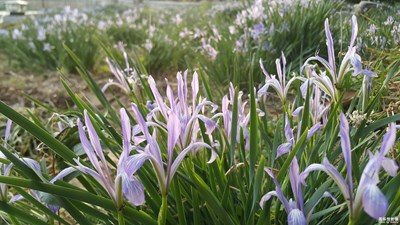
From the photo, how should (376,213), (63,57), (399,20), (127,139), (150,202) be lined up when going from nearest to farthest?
(376,213)
(127,139)
(150,202)
(399,20)
(63,57)

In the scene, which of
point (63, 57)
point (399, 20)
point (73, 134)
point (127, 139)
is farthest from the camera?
point (63, 57)

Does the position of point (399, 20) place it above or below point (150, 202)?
above

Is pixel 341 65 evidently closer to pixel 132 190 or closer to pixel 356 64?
pixel 356 64

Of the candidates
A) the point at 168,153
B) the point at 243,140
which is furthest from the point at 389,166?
the point at 243,140

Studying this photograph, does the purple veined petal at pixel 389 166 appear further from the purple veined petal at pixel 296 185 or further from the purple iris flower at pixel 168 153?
the purple iris flower at pixel 168 153

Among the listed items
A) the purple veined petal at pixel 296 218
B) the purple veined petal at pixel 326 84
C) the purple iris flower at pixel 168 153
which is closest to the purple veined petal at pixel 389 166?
the purple veined petal at pixel 296 218

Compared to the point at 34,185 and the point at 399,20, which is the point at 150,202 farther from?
the point at 399,20

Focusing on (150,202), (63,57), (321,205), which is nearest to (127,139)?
(150,202)
